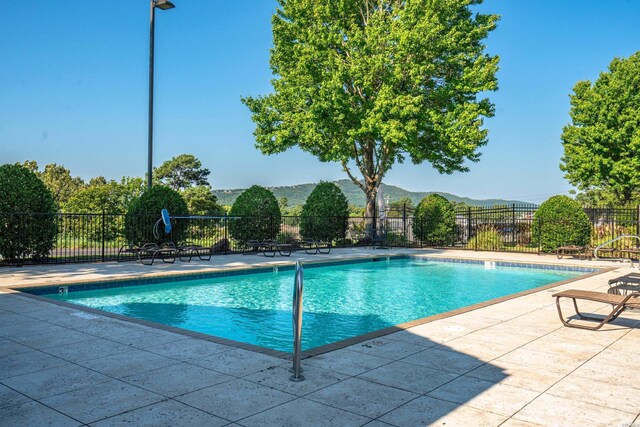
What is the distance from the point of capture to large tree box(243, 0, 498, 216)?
19609mm

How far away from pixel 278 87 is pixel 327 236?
317 inches

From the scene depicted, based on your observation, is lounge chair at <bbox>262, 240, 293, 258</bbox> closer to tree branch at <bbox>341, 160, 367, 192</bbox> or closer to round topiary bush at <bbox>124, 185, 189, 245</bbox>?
round topiary bush at <bbox>124, 185, 189, 245</bbox>

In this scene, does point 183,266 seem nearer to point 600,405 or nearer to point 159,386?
point 159,386

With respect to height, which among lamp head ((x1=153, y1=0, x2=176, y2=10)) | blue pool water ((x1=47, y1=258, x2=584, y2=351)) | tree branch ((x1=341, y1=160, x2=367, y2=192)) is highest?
lamp head ((x1=153, y1=0, x2=176, y2=10))

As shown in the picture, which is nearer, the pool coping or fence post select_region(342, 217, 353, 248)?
the pool coping

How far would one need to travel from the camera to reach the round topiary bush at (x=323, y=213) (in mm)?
20734

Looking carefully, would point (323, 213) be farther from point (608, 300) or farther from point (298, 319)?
point (298, 319)

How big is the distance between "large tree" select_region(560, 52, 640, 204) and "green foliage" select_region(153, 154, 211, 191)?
167 ft

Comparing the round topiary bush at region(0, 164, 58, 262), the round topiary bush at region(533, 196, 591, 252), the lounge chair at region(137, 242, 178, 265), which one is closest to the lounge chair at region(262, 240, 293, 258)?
the lounge chair at region(137, 242, 178, 265)

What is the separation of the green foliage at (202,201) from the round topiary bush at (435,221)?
91.9 ft

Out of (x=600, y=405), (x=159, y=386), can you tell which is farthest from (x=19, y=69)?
(x=600, y=405)

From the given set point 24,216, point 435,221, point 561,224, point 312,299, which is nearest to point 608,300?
point 312,299

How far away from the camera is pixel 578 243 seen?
17.7 meters

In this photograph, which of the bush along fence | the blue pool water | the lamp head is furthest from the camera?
the lamp head
